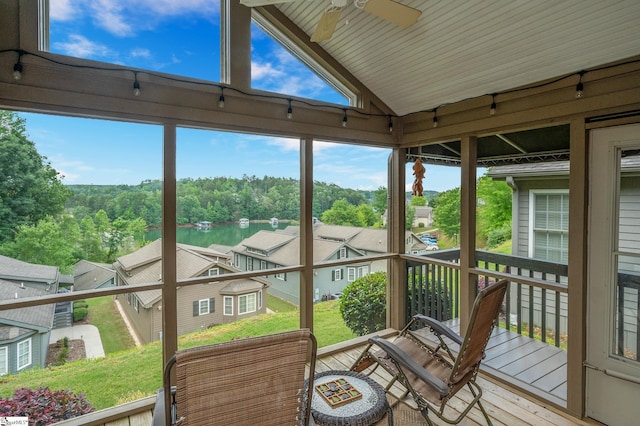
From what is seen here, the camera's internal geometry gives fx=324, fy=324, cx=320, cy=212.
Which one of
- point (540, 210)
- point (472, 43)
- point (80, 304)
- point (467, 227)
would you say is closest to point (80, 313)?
point (80, 304)

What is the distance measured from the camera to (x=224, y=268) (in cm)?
319

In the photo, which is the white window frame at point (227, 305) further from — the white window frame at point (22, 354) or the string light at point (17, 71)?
the string light at point (17, 71)

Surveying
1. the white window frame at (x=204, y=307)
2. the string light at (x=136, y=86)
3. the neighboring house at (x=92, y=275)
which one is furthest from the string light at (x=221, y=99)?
the white window frame at (x=204, y=307)

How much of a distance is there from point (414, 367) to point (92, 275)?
257 centimetres

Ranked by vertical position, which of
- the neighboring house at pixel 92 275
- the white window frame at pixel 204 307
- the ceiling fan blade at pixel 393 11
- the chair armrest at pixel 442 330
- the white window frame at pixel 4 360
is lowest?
the white window frame at pixel 4 360

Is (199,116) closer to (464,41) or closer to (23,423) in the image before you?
(464,41)

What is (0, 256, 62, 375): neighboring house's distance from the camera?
2316 millimetres

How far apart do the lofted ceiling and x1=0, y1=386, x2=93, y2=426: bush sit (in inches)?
139

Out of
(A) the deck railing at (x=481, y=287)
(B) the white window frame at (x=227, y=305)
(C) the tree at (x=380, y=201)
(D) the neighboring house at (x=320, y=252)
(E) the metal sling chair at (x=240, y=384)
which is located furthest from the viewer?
(C) the tree at (x=380, y=201)

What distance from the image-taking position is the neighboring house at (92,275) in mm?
2568

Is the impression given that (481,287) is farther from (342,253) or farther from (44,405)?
(44,405)

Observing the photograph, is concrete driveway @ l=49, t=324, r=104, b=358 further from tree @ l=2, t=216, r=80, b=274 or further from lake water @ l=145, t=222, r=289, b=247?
lake water @ l=145, t=222, r=289, b=247

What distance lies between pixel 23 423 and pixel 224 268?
5.75ft

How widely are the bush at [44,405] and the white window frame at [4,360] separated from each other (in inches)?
6.7
